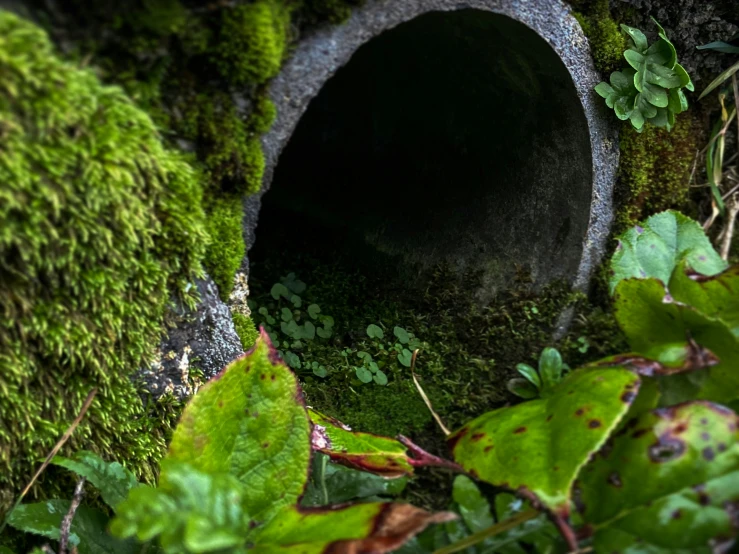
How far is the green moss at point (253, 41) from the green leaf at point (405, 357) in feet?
3.66

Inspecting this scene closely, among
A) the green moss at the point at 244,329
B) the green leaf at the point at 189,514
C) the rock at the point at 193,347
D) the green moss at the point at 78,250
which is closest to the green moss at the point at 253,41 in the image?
the green moss at the point at 78,250

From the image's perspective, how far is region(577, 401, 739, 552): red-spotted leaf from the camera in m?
0.83

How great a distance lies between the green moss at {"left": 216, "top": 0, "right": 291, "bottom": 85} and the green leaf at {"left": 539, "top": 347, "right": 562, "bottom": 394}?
3.16 ft

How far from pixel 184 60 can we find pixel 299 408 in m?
0.68

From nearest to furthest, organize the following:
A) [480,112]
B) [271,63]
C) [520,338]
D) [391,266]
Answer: [271,63]
[520,338]
[480,112]
[391,266]

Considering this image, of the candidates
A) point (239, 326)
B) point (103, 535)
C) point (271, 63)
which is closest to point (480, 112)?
point (271, 63)

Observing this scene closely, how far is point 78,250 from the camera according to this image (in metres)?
0.92

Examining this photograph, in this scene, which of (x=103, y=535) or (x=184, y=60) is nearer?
(x=184, y=60)

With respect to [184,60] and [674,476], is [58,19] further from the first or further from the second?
[674,476]

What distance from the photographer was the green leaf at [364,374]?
6.10 ft

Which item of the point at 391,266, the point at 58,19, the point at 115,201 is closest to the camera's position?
the point at 58,19

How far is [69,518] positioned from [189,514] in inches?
17.5

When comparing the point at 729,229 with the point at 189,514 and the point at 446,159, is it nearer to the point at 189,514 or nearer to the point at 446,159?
the point at 446,159

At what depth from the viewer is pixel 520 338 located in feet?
5.21
